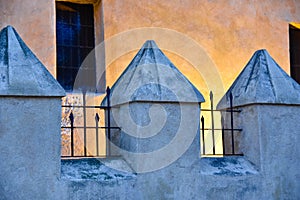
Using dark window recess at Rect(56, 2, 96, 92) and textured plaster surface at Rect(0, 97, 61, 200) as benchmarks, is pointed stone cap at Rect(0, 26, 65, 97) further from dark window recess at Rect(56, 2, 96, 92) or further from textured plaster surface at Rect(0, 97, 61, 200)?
dark window recess at Rect(56, 2, 96, 92)

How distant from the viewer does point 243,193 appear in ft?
17.1

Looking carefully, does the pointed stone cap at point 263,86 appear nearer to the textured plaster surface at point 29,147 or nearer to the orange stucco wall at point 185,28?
the textured plaster surface at point 29,147

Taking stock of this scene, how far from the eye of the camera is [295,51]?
11070 mm

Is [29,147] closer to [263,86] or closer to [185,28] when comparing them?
[263,86]

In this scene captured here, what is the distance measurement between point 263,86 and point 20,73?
2.42 meters

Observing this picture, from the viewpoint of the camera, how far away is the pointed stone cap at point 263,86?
213 inches

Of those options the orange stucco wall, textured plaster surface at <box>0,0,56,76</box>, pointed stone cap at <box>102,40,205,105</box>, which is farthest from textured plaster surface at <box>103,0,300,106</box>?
pointed stone cap at <box>102,40,205,105</box>

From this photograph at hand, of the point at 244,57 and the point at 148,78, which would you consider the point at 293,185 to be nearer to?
the point at 148,78

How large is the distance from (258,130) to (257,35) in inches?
205

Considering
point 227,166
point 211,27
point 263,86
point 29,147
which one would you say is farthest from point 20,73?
point 211,27

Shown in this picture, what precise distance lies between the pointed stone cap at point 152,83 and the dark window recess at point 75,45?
357cm

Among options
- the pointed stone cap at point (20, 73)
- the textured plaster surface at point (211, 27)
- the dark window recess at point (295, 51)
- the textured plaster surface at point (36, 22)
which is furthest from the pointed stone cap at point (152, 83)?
the dark window recess at point (295, 51)

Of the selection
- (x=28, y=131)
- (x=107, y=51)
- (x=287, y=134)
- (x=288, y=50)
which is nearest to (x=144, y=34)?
(x=107, y=51)

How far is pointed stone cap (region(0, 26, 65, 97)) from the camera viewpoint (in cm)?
426
